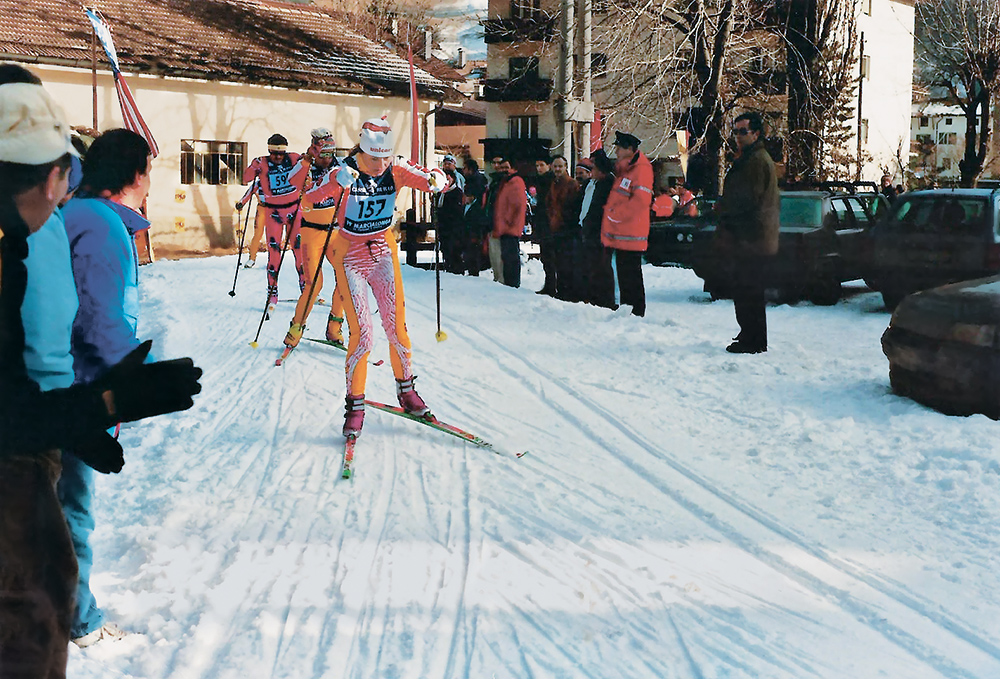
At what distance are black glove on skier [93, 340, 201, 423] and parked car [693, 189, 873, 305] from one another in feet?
37.7

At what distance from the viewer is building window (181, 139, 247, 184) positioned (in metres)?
24.8

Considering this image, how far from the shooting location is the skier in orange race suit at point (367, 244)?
681 cm

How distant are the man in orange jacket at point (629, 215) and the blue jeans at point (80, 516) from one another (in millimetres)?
8288

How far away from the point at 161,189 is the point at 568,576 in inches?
846

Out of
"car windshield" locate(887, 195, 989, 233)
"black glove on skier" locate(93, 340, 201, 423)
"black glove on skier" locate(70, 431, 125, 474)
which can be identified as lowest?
"black glove on skier" locate(70, 431, 125, 474)

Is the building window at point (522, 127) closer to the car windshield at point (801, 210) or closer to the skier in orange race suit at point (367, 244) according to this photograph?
the car windshield at point (801, 210)

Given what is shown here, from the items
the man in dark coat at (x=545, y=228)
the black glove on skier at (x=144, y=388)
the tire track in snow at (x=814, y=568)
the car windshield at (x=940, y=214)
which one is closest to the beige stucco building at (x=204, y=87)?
the man in dark coat at (x=545, y=228)

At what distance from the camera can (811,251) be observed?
1371 cm

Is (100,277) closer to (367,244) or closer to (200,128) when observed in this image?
(367,244)

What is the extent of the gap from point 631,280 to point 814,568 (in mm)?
7266

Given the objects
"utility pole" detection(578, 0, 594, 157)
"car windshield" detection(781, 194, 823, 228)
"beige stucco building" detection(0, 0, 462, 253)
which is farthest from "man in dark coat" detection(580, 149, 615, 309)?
"beige stucco building" detection(0, 0, 462, 253)

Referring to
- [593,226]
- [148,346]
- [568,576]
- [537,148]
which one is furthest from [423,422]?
[537,148]

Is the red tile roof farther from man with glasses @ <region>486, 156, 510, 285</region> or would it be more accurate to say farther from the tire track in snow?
the tire track in snow

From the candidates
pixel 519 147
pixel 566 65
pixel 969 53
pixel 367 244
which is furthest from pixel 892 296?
pixel 519 147
